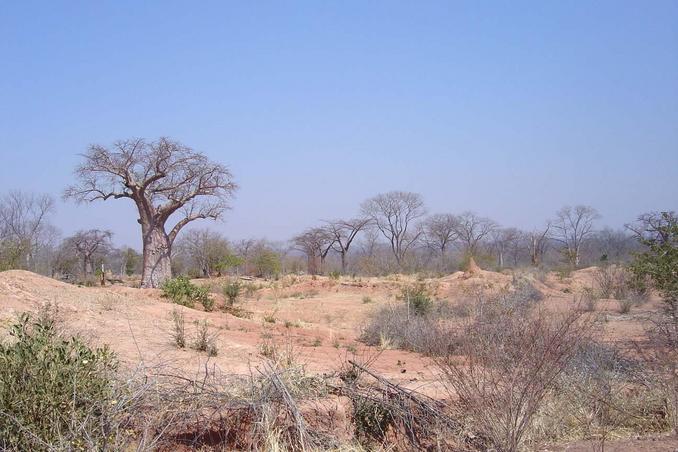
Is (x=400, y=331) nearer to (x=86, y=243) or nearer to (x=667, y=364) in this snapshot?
(x=667, y=364)

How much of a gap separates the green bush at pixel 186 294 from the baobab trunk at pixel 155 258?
21.7 feet

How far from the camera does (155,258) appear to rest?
2511 cm

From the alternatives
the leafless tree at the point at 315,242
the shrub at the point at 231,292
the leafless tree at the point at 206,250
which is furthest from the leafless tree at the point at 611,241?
the shrub at the point at 231,292

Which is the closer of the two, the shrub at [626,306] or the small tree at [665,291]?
the small tree at [665,291]

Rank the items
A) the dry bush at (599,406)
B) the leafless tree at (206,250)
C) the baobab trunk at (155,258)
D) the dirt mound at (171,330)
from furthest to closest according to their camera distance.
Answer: the leafless tree at (206,250) → the baobab trunk at (155,258) → the dirt mound at (171,330) → the dry bush at (599,406)

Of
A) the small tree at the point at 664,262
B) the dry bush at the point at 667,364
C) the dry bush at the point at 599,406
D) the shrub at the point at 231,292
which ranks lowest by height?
the dry bush at the point at 599,406

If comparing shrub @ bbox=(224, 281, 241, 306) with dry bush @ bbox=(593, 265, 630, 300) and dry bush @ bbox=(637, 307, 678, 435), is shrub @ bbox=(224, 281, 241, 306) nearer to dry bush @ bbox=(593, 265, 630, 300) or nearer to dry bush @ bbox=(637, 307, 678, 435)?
dry bush @ bbox=(593, 265, 630, 300)

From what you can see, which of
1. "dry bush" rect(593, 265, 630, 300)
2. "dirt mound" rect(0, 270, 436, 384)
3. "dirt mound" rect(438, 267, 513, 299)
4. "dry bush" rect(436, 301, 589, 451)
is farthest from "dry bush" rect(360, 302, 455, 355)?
"dirt mound" rect(438, 267, 513, 299)

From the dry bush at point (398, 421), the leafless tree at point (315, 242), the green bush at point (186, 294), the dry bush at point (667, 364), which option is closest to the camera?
the dry bush at point (398, 421)

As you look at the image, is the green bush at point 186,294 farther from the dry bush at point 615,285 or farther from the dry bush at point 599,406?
the dry bush at point 615,285

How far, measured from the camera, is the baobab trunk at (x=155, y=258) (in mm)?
24875

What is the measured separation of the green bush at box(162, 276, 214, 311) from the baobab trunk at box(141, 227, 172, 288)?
6622 mm

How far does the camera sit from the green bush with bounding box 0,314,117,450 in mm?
4625

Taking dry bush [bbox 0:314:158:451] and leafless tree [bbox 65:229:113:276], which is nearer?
dry bush [bbox 0:314:158:451]
